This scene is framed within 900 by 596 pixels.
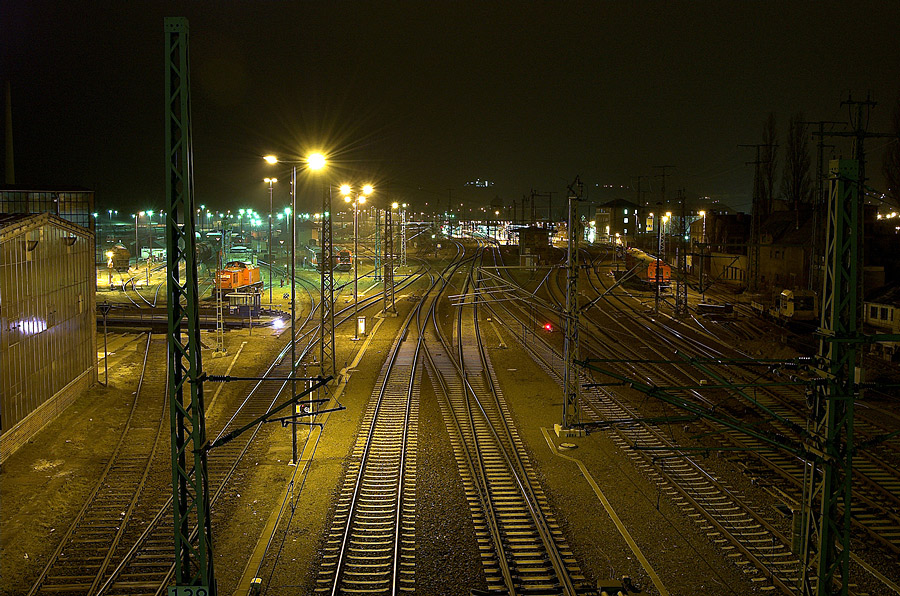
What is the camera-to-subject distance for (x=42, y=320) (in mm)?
16172

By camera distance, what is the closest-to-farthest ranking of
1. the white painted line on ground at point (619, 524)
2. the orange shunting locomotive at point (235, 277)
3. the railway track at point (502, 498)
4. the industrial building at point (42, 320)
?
the white painted line on ground at point (619, 524) < the railway track at point (502, 498) < the industrial building at point (42, 320) < the orange shunting locomotive at point (235, 277)

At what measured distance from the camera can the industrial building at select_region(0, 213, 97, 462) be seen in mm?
14297

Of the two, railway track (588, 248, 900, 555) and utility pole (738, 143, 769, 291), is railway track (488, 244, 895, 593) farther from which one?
utility pole (738, 143, 769, 291)

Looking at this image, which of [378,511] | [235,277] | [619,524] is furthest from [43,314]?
[235,277]

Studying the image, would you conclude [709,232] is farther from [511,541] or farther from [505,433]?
[511,541]

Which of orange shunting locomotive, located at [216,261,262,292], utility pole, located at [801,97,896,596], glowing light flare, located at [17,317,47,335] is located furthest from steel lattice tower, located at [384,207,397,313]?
utility pole, located at [801,97,896,596]

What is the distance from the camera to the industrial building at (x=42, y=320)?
46.9 feet

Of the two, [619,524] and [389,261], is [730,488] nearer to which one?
[619,524]

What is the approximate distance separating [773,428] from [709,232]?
36.6 meters

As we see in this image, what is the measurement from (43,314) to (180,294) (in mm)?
12471

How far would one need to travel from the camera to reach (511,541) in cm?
1031

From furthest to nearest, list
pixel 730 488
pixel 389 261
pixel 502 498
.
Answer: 1. pixel 389 261
2. pixel 730 488
3. pixel 502 498

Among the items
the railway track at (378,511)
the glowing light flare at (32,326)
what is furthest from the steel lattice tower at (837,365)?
the glowing light flare at (32,326)

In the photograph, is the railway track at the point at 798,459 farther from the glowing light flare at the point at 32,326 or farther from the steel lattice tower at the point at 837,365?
the glowing light flare at the point at 32,326
